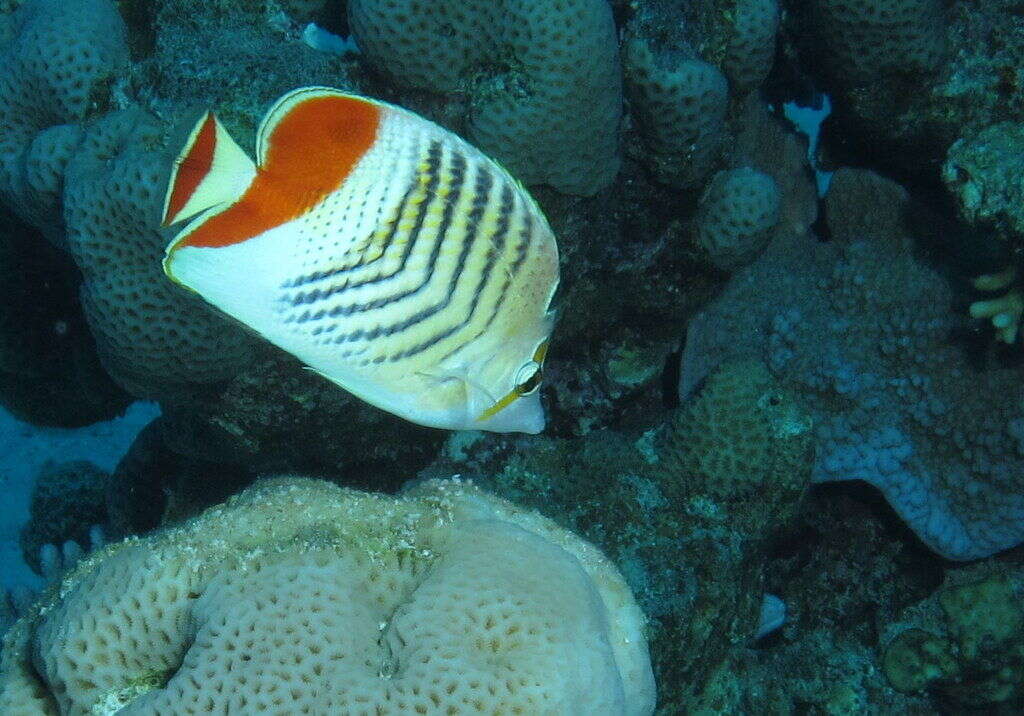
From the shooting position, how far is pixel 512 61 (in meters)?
3.20

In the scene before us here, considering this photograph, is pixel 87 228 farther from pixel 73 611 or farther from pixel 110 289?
pixel 73 611

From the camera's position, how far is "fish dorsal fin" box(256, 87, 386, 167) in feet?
4.59

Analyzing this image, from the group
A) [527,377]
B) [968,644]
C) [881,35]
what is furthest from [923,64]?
[527,377]

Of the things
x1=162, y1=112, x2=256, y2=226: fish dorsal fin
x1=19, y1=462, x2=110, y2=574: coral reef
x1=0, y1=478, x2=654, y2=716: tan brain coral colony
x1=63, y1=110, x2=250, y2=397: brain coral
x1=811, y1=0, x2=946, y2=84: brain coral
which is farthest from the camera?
x1=19, y1=462, x2=110, y2=574: coral reef

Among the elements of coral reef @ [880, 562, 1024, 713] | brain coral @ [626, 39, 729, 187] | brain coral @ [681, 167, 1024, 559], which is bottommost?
coral reef @ [880, 562, 1024, 713]

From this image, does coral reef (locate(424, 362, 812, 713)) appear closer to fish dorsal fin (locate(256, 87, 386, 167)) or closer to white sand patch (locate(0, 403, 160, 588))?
fish dorsal fin (locate(256, 87, 386, 167))

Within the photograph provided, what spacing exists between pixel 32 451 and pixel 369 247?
8.84 metres

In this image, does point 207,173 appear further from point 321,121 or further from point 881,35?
point 881,35

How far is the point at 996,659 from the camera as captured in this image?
3842 mm

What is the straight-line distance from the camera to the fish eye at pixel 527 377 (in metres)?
1.62

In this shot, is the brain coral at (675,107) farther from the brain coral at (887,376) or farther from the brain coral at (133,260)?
the brain coral at (133,260)

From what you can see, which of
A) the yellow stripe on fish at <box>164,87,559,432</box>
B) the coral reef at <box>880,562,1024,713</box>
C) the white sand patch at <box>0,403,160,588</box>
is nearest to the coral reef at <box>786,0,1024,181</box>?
the coral reef at <box>880,562,1024,713</box>

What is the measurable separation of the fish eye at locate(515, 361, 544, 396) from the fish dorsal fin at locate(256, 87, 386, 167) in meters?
0.57

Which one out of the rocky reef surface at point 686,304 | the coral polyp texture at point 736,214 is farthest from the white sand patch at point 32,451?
the coral polyp texture at point 736,214
